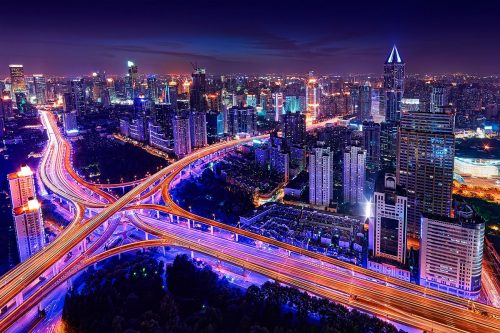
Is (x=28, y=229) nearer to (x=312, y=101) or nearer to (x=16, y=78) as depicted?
(x=312, y=101)

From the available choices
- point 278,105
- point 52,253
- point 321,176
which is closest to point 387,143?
point 321,176

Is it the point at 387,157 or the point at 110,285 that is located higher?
the point at 387,157

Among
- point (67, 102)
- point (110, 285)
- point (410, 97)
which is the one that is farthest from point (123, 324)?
point (67, 102)

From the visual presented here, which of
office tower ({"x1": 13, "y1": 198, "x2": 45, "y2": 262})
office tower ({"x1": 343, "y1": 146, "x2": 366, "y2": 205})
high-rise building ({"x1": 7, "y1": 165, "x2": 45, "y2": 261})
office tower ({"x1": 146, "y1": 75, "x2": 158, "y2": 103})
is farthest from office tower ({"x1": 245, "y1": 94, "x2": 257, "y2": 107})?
office tower ({"x1": 13, "y1": 198, "x2": 45, "y2": 262})

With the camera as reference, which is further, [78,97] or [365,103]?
[78,97]

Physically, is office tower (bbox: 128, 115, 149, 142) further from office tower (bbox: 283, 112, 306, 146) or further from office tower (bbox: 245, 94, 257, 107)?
office tower (bbox: 245, 94, 257, 107)

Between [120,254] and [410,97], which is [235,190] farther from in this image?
[410,97]
